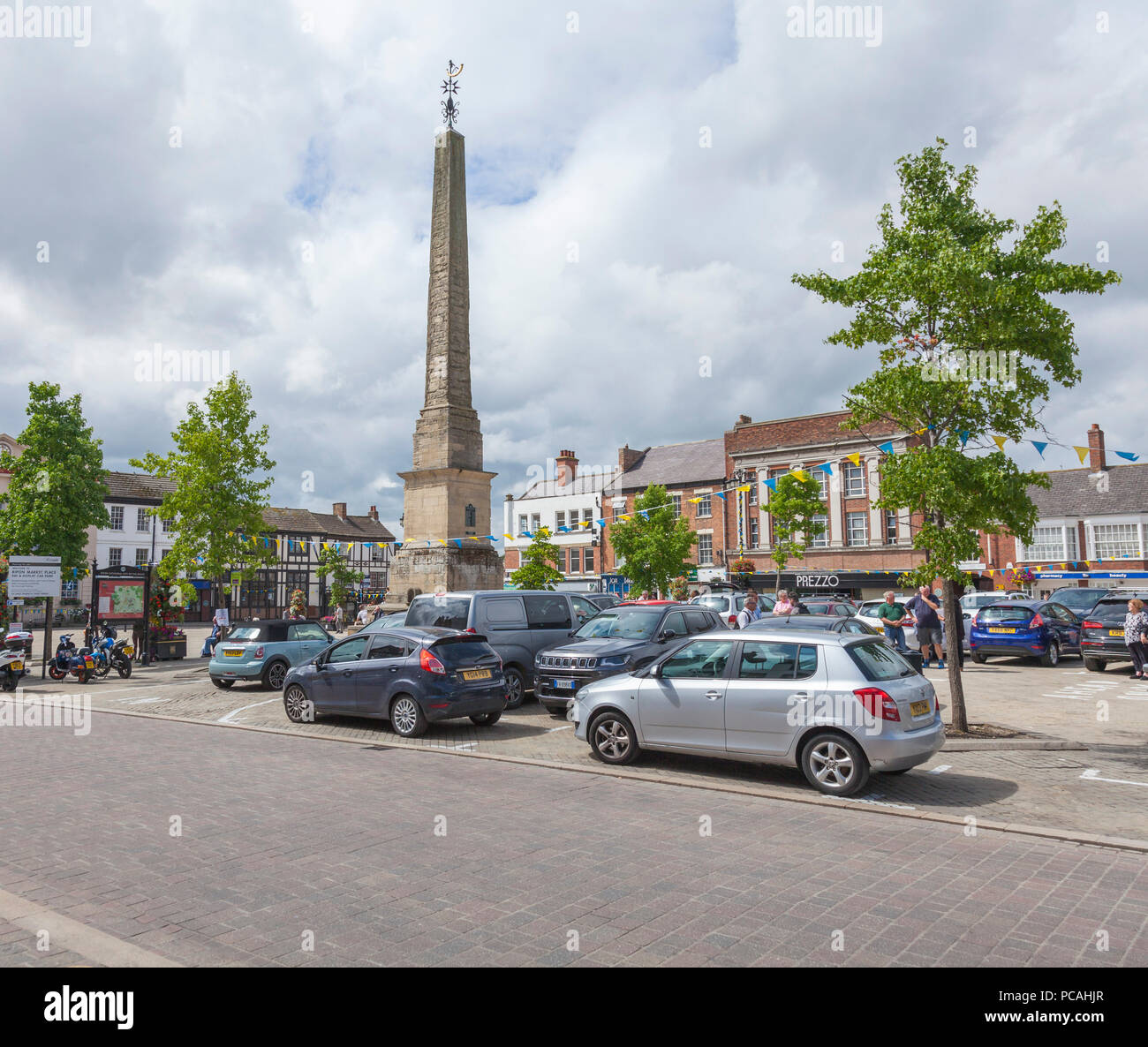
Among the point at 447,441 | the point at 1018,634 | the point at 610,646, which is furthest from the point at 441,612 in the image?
the point at 1018,634

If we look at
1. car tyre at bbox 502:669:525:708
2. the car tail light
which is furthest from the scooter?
the car tail light

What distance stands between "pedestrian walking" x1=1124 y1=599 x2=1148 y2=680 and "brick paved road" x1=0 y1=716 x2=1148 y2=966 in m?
13.2

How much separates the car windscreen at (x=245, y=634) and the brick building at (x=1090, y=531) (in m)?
45.7

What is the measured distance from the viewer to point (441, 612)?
14.9 metres

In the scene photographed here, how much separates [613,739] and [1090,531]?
180ft

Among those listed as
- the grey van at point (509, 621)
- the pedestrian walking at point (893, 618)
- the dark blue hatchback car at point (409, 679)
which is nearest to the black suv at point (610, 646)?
the dark blue hatchback car at point (409, 679)

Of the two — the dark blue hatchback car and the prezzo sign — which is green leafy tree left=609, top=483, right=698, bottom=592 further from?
the dark blue hatchback car

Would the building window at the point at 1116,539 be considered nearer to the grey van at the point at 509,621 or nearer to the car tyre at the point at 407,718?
the grey van at the point at 509,621

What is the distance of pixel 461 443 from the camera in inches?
1013

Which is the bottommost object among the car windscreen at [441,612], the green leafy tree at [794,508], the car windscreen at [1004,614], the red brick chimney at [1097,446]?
the car windscreen at [1004,614]

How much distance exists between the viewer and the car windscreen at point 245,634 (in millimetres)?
18500

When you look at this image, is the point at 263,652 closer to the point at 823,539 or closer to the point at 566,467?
the point at 823,539

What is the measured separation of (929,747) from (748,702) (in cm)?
173
